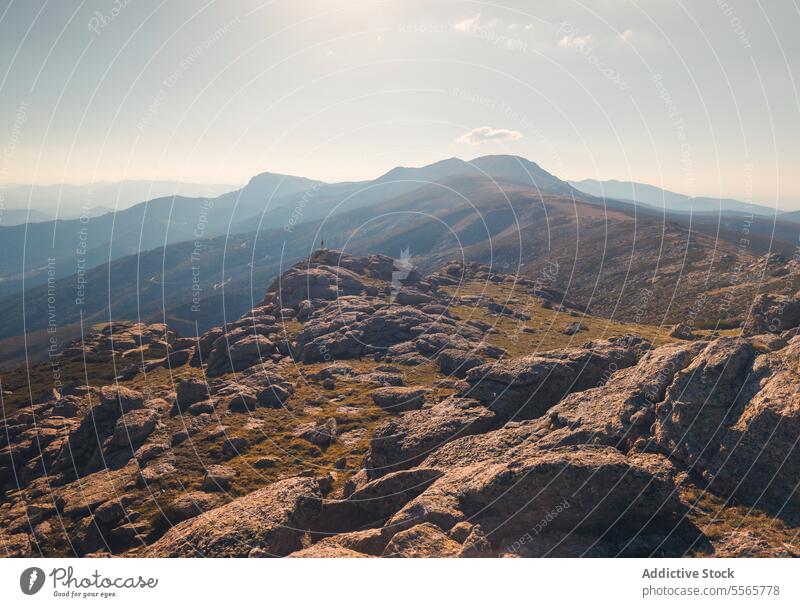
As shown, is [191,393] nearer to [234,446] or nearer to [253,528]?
[234,446]

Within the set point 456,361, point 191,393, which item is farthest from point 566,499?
point 191,393

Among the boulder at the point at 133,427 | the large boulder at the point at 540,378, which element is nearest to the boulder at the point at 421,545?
the large boulder at the point at 540,378

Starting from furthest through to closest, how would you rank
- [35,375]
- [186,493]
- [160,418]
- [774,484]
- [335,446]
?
1. [35,375]
2. [160,418]
3. [335,446]
4. [186,493]
5. [774,484]

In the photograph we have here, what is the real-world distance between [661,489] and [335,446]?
44018mm

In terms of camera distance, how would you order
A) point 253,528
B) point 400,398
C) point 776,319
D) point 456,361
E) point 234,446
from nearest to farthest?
1. point 253,528
2. point 776,319
3. point 234,446
4. point 400,398
5. point 456,361

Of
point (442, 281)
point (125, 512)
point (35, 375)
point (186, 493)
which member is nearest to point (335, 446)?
point (186, 493)

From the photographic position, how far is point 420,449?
3828 cm

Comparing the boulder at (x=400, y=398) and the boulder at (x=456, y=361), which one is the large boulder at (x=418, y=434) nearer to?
the boulder at (x=400, y=398)

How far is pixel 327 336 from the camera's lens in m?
99.4

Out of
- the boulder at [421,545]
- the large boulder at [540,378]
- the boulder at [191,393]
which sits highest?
the large boulder at [540,378]

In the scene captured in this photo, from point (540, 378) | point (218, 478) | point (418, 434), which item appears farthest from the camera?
point (218, 478)

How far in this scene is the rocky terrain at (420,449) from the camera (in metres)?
22.8

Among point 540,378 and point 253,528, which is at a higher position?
point 540,378

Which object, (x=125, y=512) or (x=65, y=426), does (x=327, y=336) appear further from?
(x=125, y=512)
